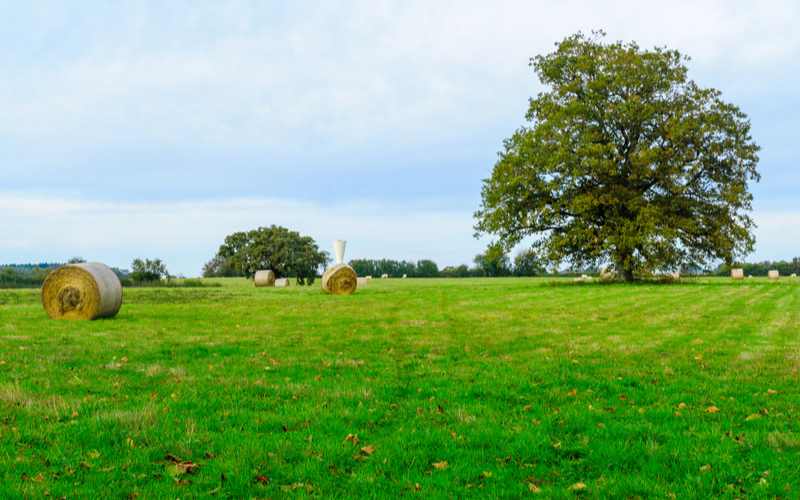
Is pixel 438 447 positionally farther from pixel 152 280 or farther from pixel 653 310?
pixel 152 280

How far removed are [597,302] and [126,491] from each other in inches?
806

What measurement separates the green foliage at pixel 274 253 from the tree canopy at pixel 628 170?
93.5ft

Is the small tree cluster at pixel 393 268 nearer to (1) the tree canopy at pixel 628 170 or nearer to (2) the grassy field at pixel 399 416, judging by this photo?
(1) the tree canopy at pixel 628 170

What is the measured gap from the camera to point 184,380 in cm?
761

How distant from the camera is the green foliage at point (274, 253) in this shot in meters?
59.0

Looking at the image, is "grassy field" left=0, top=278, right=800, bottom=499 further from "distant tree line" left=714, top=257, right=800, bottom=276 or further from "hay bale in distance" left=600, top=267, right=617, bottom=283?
"distant tree line" left=714, top=257, right=800, bottom=276

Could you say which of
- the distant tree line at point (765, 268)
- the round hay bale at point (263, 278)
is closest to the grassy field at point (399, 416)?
the round hay bale at point (263, 278)

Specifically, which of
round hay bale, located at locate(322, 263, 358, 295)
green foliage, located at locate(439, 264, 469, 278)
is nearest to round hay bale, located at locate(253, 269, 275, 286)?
round hay bale, located at locate(322, 263, 358, 295)

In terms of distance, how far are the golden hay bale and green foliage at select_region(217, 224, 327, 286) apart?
41.5 meters

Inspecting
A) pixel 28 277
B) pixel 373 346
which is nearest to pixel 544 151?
pixel 373 346

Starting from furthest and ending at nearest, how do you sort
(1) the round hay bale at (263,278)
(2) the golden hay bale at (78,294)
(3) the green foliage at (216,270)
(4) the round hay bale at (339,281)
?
1. (3) the green foliage at (216,270)
2. (1) the round hay bale at (263,278)
3. (4) the round hay bale at (339,281)
4. (2) the golden hay bale at (78,294)

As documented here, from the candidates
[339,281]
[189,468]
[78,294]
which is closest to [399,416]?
[189,468]

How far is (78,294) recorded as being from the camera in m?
15.8

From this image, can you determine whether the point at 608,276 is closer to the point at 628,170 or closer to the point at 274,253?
the point at 628,170
